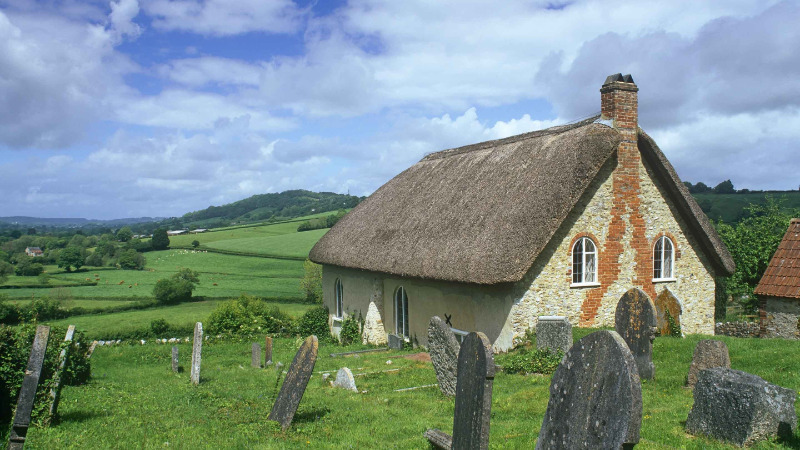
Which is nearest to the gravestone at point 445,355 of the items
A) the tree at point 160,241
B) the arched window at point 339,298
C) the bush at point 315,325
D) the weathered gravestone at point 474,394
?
the weathered gravestone at point 474,394

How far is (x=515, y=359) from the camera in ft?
41.1

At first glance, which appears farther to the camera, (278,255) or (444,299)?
(278,255)

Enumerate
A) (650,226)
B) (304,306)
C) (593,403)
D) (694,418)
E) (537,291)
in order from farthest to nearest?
(304,306) → (650,226) → (537,291) → (694,418) → (593,403)

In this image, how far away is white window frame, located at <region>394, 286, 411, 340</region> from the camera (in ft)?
67.1

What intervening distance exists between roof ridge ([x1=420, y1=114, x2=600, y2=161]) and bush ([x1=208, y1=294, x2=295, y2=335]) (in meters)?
9.97

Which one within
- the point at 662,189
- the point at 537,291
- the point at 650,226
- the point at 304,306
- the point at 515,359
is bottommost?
the point at 304,306

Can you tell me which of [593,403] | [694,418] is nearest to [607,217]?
[694,418]

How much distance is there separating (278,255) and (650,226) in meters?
39.8

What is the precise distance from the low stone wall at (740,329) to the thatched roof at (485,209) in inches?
154

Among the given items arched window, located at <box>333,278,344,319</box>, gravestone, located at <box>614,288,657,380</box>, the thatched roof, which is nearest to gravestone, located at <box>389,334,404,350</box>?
the thatched roof

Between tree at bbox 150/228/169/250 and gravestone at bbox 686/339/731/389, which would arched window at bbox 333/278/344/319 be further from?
tree at bbox 150/228/169/250

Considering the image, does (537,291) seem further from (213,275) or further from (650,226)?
(213,275)

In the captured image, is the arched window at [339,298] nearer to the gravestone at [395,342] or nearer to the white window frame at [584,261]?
the gravestone at [395,342]

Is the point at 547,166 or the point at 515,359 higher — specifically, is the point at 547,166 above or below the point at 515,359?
above
